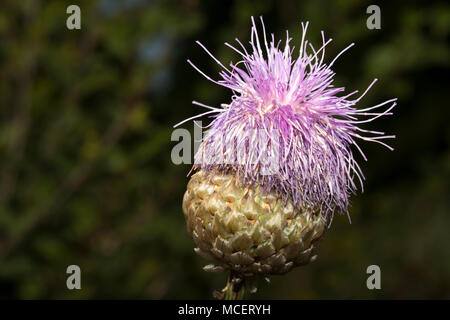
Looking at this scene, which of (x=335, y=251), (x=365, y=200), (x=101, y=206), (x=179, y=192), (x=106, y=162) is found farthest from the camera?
(x=365, y=200)

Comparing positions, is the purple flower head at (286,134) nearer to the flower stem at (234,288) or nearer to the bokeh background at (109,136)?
the flower stem at (234,288)

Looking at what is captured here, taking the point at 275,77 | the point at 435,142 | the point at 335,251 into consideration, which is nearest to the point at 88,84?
the point at 275,77

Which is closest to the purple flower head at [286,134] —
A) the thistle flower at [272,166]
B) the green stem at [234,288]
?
the thistle flower at [272,166]

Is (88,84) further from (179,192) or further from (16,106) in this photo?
(179,192)

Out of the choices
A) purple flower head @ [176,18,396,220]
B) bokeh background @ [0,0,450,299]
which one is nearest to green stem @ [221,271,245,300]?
purple flower head @ [176,18,396,220]

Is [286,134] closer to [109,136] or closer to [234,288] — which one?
[234,288]

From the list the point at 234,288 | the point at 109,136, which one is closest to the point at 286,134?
the point at 234,288

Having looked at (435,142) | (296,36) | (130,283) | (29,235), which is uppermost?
(435,142)
